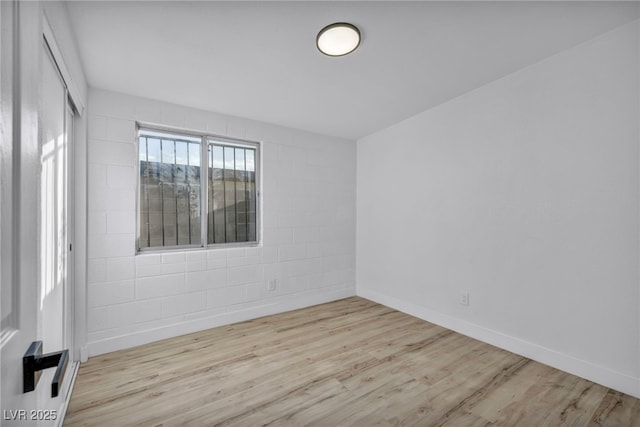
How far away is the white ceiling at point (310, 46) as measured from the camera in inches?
69.7

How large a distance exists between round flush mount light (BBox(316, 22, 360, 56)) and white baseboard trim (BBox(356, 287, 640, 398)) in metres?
2.77

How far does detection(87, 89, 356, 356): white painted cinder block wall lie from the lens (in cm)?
260

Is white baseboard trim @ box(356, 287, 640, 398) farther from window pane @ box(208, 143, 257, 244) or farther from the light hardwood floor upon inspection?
window pane @ box(208, 143, 257, 244)

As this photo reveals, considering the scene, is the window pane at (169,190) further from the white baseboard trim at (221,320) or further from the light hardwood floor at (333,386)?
the light hardwood floor at (333,386)

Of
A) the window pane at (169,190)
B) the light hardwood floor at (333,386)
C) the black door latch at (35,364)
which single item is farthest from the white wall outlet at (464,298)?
the black door latch at (35,364)

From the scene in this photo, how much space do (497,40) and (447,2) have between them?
24.6 inches

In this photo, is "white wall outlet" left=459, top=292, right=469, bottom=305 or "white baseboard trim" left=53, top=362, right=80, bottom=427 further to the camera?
"white wall outlet" left=459, top=292, right=469, bottom=305

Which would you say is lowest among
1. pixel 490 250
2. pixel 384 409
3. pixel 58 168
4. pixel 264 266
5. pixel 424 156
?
pixel 384 409

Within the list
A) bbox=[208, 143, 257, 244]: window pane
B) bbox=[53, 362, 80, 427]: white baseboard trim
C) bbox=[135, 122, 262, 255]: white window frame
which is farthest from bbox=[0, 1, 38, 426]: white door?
bbox=[208, 143, 257, 244]: window pane

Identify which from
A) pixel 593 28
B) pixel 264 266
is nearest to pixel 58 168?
pixel 264 266

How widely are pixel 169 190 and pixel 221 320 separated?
5.01ft

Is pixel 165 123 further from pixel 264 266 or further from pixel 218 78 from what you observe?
pixel 264 266

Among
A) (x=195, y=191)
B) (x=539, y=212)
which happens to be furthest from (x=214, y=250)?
(x=539, y=212)

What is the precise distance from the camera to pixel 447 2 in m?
1.72
